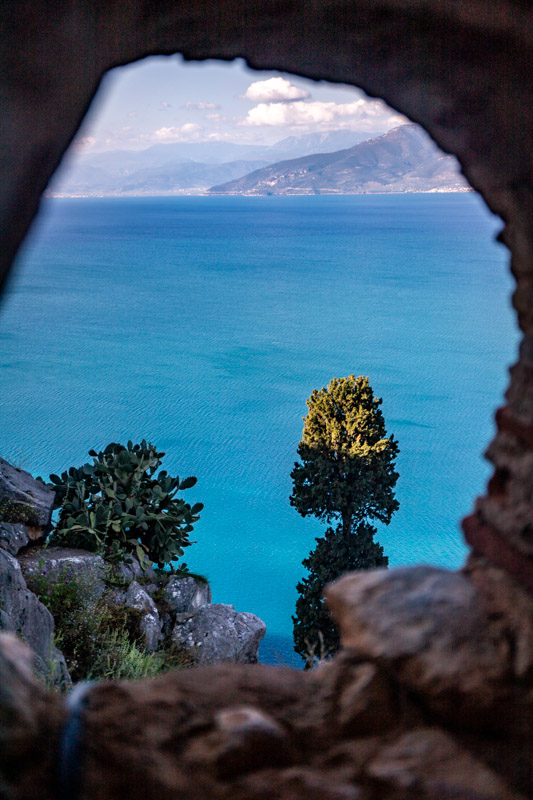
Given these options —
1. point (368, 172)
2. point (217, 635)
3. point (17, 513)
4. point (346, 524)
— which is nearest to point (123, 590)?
point (217, 635)

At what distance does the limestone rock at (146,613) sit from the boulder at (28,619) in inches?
54.3

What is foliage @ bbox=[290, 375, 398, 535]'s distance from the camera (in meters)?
10.7

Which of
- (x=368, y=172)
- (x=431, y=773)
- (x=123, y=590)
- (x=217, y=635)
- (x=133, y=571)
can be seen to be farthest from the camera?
(x=368, y=172)

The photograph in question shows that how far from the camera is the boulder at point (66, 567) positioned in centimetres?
737

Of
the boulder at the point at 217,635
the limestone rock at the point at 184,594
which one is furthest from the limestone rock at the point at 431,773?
the limestone rock at the point at 184,594

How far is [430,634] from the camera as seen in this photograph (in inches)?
97.0

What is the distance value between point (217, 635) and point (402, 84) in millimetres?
6742

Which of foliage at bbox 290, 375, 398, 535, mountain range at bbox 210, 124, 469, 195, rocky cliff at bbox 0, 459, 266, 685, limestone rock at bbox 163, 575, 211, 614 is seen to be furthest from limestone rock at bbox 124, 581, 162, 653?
mountain range at bbox 210, 124, 469, 195

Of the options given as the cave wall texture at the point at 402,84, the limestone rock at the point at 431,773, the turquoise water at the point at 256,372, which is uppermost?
the turquoise water at the point at 256,372

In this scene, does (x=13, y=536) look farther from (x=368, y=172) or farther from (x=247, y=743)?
(x=368, y=172)

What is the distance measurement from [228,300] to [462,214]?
65.3 meters

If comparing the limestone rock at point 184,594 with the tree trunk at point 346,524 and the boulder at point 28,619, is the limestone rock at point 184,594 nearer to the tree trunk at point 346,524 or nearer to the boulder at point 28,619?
the boulder at point 28,619

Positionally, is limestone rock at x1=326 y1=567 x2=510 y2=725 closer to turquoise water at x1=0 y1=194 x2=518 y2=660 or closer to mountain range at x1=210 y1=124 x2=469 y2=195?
turquoise water at x1=0 y1=194 x2=518 y2=660

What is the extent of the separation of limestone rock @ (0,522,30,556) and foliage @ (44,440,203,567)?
0.77 meters
